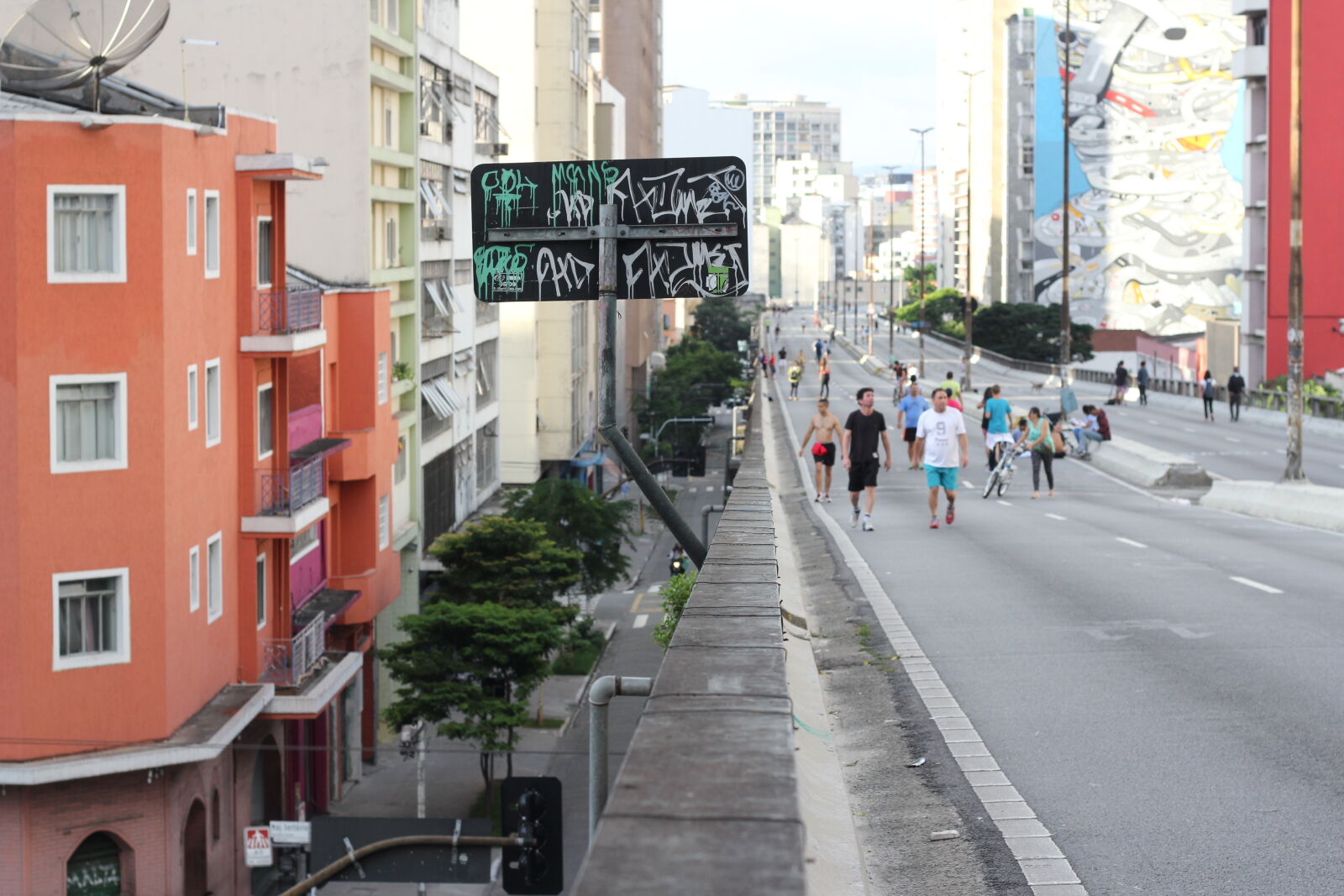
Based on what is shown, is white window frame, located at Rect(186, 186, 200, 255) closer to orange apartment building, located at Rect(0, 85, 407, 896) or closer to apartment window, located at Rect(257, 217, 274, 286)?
orange apartment building, located at Rect(0, 85, 407, 896)

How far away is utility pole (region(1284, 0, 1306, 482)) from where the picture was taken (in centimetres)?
3039

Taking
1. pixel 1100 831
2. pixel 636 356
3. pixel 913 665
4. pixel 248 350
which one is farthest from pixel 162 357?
pixel 636 356

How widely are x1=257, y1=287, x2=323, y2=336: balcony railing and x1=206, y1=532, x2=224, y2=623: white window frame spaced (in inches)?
165

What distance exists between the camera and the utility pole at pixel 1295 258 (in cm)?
3039

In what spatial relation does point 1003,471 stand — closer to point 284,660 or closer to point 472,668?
point 284,660

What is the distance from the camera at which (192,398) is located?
1104 inches

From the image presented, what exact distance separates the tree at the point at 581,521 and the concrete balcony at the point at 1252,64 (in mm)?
36236

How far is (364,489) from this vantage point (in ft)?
128

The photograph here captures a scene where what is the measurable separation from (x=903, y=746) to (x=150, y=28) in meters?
20.3

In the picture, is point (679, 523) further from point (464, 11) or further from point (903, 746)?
point (464, 11)

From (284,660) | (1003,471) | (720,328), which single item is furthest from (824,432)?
(720,328)

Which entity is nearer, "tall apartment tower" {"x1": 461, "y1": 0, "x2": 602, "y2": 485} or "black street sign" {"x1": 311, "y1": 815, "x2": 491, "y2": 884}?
"black street sign" {"x1": 311, "y1": 815, "x2": 491, "y2": 884}

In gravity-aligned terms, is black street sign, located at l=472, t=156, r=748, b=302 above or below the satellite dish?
below

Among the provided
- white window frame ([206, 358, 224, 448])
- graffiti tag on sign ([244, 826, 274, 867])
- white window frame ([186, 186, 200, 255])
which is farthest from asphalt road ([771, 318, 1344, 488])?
white window frame ([186, 186, 200, 255])
